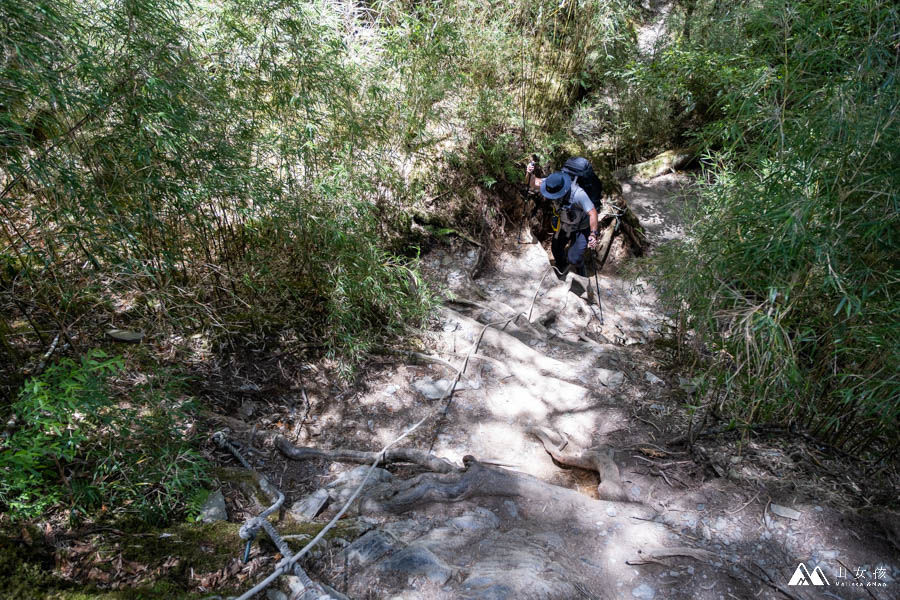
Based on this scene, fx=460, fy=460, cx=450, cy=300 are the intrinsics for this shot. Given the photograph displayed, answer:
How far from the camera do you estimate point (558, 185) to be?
5.54 metres

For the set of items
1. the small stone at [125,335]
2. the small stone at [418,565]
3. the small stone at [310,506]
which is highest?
the small stone at [125,335]

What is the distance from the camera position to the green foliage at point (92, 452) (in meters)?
1.61

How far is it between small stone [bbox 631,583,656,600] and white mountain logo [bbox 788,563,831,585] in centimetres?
66

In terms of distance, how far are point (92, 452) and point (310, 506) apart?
39.3 inches

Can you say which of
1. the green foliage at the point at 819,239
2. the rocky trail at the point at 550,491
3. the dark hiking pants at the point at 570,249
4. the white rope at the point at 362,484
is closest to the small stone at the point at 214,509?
the rocky trail at the point at 550,491

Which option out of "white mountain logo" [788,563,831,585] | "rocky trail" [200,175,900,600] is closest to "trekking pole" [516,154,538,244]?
"rocky trail" [200,175,900,600]

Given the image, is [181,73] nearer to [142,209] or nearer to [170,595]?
[142,209]

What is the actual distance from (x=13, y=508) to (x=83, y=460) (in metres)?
0.28

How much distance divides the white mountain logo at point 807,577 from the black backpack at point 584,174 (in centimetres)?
437

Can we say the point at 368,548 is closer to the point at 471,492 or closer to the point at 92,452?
the point at 471,492

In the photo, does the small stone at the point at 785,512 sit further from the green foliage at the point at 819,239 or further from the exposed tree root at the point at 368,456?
the exposed tree root at the point at 368,456

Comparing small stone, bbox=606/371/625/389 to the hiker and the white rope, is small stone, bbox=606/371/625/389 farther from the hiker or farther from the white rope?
the hiker

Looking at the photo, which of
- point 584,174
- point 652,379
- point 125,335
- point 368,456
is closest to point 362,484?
point 368,456

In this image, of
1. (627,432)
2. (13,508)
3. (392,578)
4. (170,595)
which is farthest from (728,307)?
(13,508)
